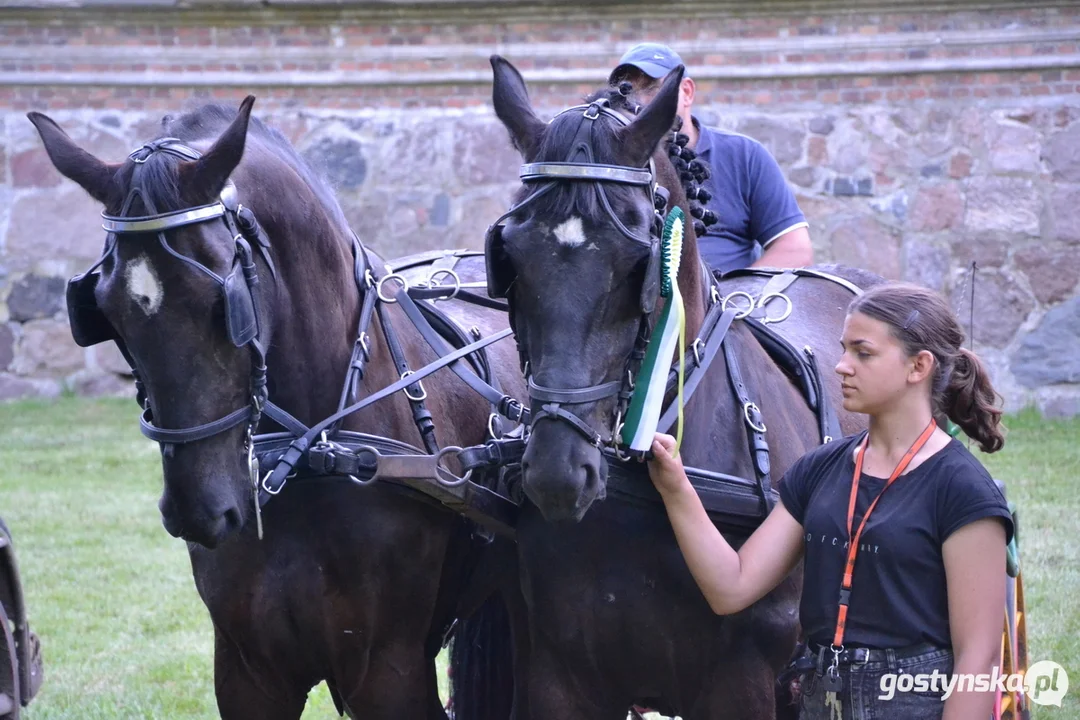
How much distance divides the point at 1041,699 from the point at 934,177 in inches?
190

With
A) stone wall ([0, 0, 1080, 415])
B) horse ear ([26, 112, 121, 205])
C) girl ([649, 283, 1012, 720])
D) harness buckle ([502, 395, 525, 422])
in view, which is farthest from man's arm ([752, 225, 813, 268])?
stone wall ([0, 0, 1080, 415])

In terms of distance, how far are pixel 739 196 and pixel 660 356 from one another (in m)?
1.96

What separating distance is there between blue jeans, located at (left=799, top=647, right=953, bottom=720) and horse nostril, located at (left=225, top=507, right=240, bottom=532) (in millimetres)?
1250

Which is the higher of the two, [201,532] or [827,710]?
[201,532]

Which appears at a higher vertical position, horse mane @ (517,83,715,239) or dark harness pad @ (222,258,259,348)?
horse mane @ (517,83,715,239)

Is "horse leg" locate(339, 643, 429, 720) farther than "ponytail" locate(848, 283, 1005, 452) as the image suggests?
Yes

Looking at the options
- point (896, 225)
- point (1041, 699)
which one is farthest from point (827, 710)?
point (896, 225)

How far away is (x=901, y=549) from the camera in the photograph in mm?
2471

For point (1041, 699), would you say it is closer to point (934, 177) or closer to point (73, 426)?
point (934, 177)

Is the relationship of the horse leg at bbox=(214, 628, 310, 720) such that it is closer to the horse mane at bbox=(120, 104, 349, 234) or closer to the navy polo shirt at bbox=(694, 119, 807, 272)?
the horse mane at bbox=(120, 104, 349, 234)

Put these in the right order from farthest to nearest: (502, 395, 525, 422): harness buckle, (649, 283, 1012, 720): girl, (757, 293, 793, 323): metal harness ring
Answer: (757, 293, 793, 323): metal harness ring → (502, 395, 525, 422): harness buckle → (649, 283, 1012, 720): girl

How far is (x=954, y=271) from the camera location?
28.1 feet

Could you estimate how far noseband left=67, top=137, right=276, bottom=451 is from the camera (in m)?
2.68

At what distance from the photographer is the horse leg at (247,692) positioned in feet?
10.7
